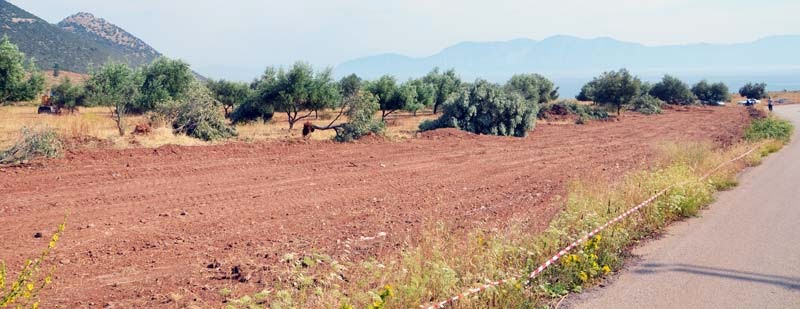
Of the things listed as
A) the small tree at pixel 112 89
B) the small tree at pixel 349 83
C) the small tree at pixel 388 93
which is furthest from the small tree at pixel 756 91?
the small tree at pixel 112 89

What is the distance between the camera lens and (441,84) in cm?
5059

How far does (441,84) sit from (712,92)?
45.2 meters

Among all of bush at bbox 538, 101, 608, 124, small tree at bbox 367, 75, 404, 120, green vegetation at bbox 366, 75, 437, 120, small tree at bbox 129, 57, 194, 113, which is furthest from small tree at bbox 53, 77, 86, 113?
bush at bbox 538, 101, 608, 124

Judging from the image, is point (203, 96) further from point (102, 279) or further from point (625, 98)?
point (625, 98)

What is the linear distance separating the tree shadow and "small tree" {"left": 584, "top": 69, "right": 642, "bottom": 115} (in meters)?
41.8

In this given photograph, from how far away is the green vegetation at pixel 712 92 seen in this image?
244 ft

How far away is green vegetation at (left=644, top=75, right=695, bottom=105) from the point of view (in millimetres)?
65438

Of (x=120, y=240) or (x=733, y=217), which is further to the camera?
(x=733, y=217)

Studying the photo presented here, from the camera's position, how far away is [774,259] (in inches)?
273

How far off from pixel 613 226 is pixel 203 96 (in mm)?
14938

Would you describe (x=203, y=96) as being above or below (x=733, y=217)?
above

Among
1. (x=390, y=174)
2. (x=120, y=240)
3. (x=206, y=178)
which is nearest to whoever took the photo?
(x=120, y=240)

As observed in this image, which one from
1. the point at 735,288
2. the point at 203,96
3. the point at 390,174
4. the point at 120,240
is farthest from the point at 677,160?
the point at 203,96

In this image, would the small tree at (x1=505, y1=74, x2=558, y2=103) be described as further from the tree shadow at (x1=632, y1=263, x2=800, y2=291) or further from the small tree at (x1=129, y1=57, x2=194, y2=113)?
the tree shadow at (x1=632, y1=263, x2=800, y2=291)
